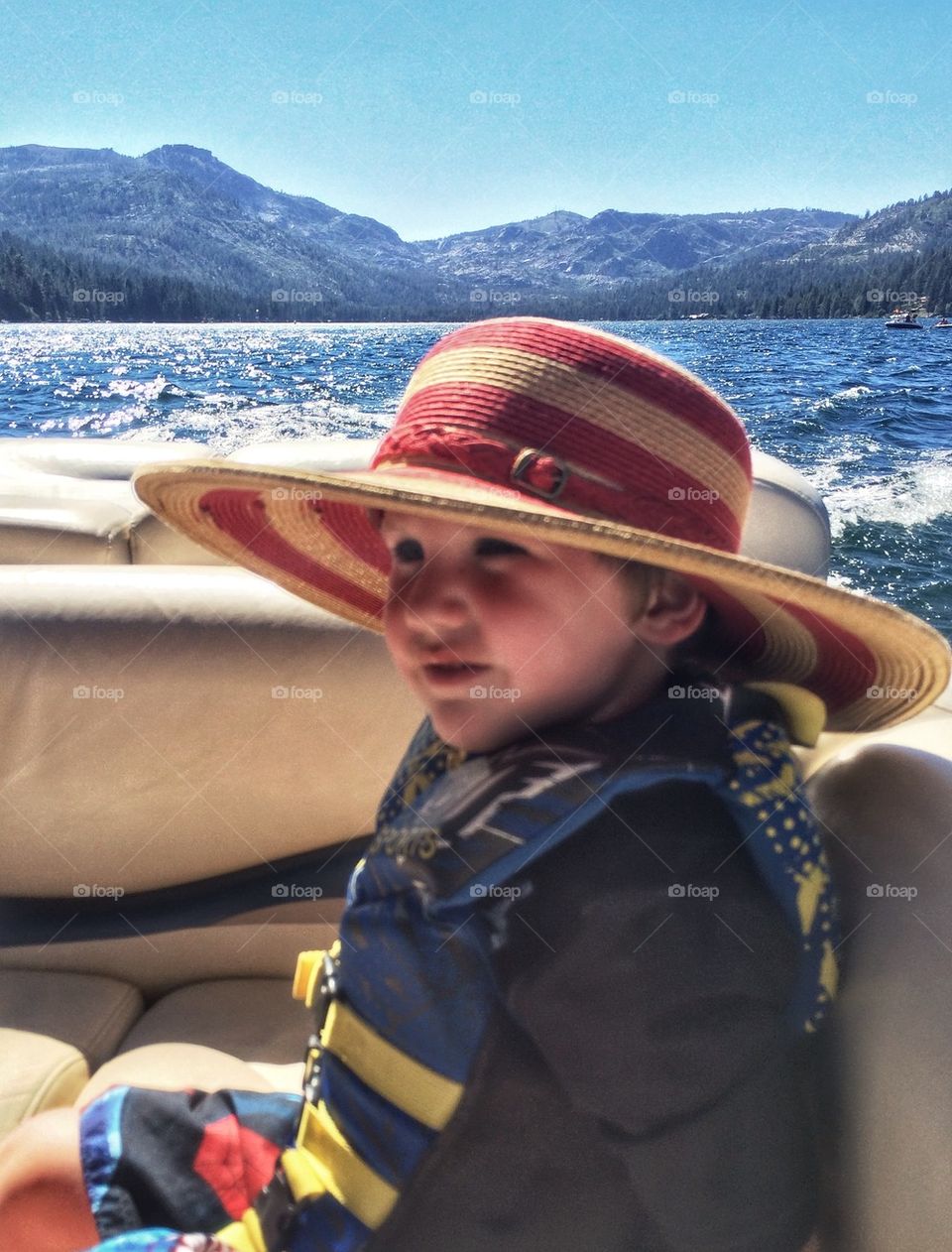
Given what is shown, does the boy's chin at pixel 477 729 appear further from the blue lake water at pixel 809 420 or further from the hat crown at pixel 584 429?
the blue lake water at pixel 809 420

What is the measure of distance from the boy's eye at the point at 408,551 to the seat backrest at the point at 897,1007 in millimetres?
463

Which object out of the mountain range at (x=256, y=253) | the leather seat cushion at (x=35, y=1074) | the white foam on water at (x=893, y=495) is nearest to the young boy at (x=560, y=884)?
the leather seat cushion at (x=35, y=1074)

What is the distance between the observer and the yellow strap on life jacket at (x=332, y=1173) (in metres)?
0.73

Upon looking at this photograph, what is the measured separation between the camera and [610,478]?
2.60ft

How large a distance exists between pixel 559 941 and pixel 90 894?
1.20 metres

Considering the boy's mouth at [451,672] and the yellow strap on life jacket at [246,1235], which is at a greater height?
the boy's mouth at [451,672]

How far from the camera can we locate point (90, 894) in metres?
1.63

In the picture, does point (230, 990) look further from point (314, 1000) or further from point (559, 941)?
point (559, 941)

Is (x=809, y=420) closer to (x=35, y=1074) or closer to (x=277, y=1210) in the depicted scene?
(x=35, y=1074)

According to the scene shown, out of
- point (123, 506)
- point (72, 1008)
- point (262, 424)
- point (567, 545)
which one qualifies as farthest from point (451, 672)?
point (262, 424)

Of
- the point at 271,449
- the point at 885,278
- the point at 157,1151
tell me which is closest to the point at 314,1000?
the point at 157,1151

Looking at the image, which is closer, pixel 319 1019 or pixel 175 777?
pixel 319 1019

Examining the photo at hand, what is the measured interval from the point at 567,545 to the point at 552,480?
55 millimetres

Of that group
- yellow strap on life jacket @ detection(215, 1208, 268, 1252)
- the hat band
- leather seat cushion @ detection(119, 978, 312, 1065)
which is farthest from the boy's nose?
leather seat cushion @ detection(119, 978, 312, 1065)
